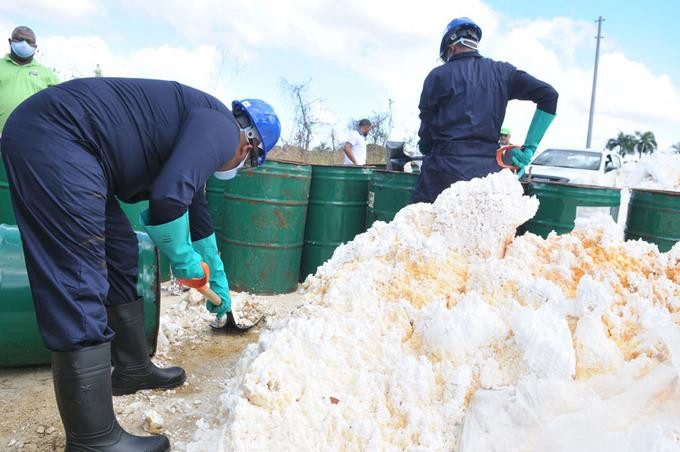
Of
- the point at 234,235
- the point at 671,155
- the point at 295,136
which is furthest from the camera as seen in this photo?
the point at 295,136

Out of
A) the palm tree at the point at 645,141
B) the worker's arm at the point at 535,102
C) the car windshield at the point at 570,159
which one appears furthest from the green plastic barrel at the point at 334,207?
the palm tree at the point at 645,141

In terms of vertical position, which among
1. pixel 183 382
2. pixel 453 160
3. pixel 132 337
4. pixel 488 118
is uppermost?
pixel 488 118

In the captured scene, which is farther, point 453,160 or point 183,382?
point 453,160

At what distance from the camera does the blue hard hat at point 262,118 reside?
87.7 inches

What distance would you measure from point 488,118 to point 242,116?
1.65 meters

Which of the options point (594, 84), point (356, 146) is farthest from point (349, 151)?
point (594, 84)

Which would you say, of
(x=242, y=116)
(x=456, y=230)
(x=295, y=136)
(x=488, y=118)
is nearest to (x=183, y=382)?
(x=242, y=116)

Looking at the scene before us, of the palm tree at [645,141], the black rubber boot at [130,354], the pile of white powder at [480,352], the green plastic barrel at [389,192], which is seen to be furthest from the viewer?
the palm tree at [645,141]

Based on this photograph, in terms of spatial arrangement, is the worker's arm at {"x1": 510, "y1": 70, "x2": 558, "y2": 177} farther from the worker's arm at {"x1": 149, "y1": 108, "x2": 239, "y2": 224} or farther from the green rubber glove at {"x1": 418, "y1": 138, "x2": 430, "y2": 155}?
the worker's arm at {"x1": 149, "y1": 108, "x2": 239, "y2": 224}

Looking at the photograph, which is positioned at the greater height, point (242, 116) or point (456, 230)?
point (242, 116)

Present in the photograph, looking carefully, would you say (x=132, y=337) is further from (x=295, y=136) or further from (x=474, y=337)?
(x=295, y=136)

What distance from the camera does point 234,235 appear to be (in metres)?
4.72

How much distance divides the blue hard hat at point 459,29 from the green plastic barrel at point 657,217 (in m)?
1.64

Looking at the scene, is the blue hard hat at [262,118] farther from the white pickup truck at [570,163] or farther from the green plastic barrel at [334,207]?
the white pickup truck at [570,163]
